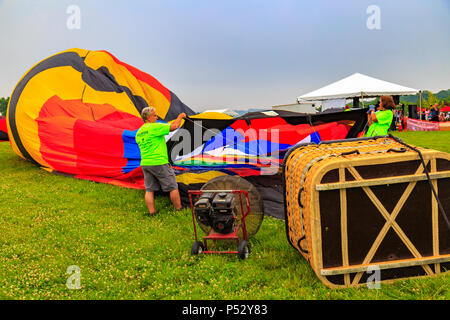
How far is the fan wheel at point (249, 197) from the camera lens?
388cm

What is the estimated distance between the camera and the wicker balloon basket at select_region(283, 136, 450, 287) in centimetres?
287

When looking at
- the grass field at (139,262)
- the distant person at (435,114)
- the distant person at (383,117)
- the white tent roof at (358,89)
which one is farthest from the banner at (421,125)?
the grass field at (139,262)

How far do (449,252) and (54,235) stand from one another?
15.1 ft

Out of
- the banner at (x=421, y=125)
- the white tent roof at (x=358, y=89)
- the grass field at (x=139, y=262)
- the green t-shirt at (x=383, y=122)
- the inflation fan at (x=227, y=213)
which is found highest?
the white tent roof at (x=358, y=89)

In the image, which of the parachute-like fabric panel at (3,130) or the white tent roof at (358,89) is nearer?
the parachute-like fabric panel at (3,130)

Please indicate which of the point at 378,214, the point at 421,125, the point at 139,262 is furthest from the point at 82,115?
the point at 421,125

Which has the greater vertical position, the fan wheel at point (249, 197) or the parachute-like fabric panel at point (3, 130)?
the parachute-like fabric panel at point (3, 130)

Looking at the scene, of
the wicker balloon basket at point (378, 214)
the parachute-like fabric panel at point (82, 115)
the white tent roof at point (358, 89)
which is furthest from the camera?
the white tent roof at point (358, 89)

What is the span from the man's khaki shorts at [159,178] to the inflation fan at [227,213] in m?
1.46

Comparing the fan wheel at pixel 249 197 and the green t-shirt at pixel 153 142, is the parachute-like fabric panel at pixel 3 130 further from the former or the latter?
the fan wheel at pixel 249 197

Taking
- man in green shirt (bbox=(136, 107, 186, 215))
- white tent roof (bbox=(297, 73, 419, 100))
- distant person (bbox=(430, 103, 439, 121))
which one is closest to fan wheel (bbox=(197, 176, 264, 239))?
man in green shirt (bbox=(136, 107, 186, 215))

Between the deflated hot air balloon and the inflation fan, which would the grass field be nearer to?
the inflation fan

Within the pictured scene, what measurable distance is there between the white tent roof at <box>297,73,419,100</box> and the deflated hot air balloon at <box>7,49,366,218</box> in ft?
38.1
